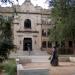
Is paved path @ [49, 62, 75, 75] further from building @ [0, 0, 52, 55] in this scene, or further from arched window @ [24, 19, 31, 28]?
arched window @ [24, 19, 31, 28]

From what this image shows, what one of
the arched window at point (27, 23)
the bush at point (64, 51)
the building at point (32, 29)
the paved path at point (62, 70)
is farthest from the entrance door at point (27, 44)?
the paved path at point (62, 70)

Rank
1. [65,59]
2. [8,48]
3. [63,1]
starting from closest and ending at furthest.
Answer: [63,1] → [8,48] → [65,59]

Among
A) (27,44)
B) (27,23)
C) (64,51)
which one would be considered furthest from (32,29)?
(64,51)

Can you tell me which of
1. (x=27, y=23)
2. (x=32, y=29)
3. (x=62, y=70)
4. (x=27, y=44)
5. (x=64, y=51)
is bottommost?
(x=64, y=51)

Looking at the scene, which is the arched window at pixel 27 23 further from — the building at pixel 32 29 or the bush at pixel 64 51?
the bush at pixel 64 51

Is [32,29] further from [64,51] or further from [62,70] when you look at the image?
[62,70]

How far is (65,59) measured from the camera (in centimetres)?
2920

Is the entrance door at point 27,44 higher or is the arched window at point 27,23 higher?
the arched window at point 27,23

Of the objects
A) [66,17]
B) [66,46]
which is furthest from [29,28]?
[66,17]

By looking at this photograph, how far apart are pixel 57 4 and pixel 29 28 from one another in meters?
37.5

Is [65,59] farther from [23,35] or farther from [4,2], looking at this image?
[23,35]

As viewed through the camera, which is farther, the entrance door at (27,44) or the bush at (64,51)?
the entrance door at (27,44)

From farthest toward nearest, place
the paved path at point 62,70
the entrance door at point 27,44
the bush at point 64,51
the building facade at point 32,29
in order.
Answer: the entrance door at point 27,44 < the building facade at point 32,29 < the bush at point 64,51 < the paved path at point 62,70

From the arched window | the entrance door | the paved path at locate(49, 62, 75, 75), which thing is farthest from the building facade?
the paved path at locate(49, 62, 75, 75)
